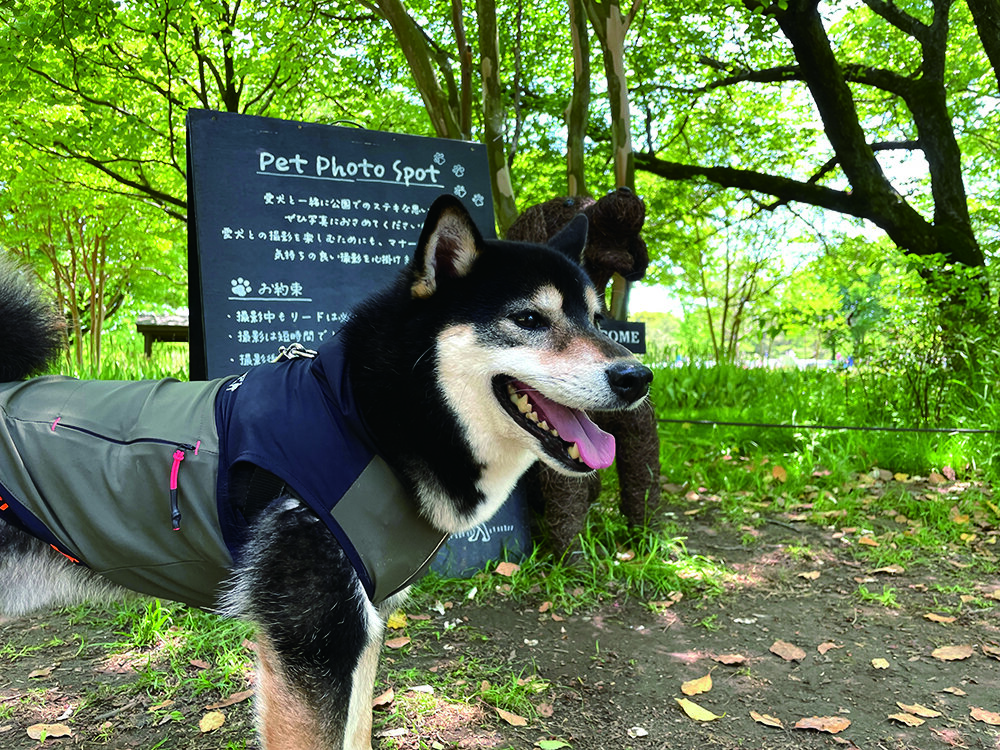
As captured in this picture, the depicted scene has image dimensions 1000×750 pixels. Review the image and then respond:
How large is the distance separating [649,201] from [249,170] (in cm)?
756

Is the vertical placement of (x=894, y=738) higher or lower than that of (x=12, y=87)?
lower

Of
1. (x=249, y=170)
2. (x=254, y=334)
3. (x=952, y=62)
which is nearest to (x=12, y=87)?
(x=249, y=170)

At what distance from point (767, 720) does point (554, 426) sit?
162cm

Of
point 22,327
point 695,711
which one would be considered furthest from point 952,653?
point 22,327

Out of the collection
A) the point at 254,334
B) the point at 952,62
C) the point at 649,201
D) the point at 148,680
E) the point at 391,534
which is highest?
the point at 952,62

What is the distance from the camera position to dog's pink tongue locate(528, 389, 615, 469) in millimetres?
1937

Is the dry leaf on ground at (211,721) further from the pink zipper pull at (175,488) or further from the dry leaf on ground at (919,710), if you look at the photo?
the dry leaf on ground at (919,710)

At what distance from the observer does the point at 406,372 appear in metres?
1.86

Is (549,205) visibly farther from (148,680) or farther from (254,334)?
(148,680)

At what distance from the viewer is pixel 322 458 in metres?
1.75

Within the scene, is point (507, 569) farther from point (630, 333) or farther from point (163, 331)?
point (163, 331)

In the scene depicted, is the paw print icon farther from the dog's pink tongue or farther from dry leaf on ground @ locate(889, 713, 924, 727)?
dry leaf on ground @ locate(889, 713, 924, 727)

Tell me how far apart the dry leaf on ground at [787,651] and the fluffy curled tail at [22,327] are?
3320 mm

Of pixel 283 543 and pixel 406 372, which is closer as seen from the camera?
pixel 283 543
